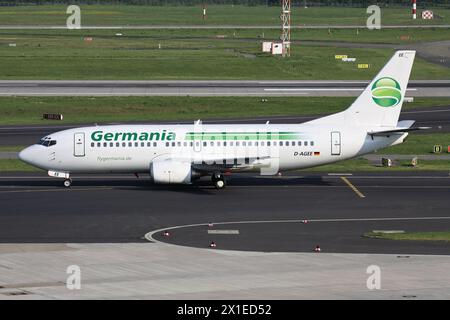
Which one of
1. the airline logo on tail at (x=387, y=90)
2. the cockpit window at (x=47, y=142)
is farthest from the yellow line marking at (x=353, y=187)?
the cockpit window at (x=47, y=142)

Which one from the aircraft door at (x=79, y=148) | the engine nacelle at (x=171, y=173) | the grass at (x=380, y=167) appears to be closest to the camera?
the engine nacelle at (x=171, y=173)

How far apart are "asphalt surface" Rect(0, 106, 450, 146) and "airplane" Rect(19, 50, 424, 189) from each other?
20.6 meters

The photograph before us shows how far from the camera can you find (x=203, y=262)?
1886 inches

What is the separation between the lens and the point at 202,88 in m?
123

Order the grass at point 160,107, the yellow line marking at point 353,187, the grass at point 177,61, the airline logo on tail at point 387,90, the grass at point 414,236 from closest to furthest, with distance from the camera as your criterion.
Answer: the grass at point 414,236, the yellow line marking at point 353,187, the airline logo on tail at point 387,90, the grass at point 160,107, the grass at point 177,61

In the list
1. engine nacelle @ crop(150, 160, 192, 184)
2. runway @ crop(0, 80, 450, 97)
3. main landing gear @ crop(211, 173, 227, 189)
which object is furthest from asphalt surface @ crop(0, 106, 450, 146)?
main landing gear @ crop(211, 173, 227, 189)

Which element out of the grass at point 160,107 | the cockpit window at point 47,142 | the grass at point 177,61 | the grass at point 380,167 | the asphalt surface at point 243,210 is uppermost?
the grass at point 177,61

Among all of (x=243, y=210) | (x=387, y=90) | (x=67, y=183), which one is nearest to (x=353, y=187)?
(x=387, y=90)

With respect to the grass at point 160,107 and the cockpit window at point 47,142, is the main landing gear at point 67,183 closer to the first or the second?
the cockpit window at point 47,142

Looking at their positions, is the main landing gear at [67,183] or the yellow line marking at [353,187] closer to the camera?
the yellow line marking at [353,187]

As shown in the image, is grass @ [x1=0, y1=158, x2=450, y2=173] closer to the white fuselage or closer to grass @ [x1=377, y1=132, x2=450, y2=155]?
grass @ [x1=377, y1=132, x2=450, y2=155]

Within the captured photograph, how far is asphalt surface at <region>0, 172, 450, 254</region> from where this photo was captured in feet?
176

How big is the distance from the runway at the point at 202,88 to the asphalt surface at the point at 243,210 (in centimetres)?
4433

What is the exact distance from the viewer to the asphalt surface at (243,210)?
5353 centimetres
